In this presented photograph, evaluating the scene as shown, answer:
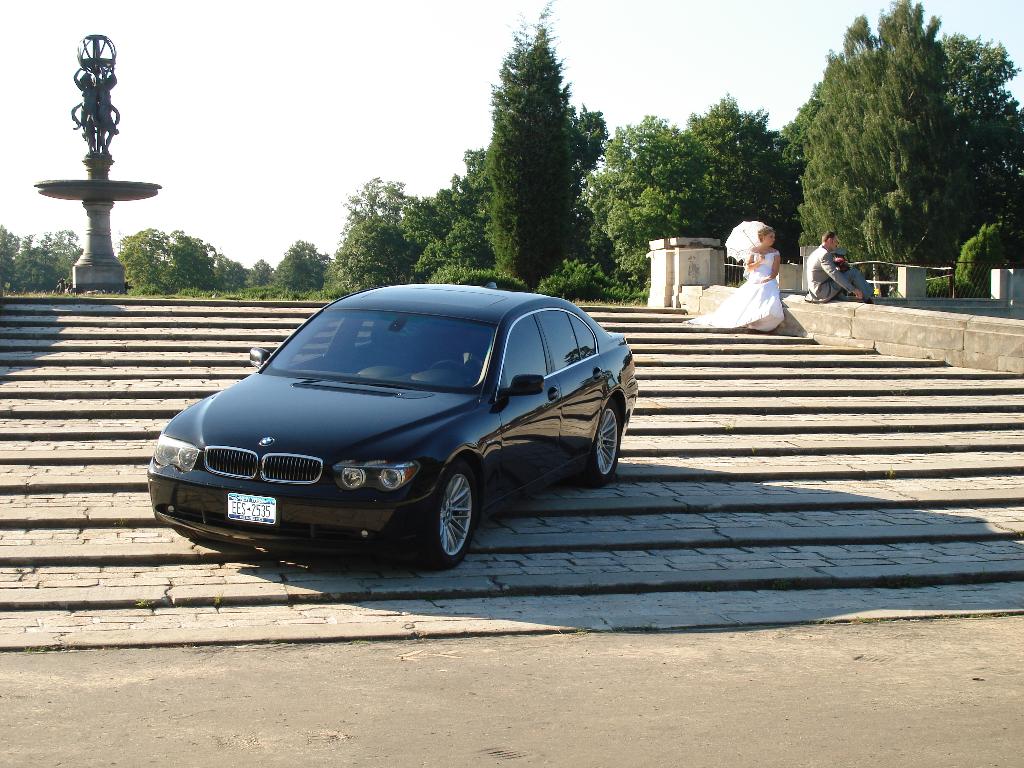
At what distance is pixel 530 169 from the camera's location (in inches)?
1553

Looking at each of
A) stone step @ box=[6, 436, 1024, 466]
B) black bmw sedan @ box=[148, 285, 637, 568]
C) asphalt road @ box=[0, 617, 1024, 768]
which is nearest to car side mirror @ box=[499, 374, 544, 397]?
black bmw sedan @ box=[148, 285, 637, 568]

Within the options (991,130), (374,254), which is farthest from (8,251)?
(991,130)

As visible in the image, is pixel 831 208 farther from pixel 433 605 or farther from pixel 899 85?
pixel 433 605

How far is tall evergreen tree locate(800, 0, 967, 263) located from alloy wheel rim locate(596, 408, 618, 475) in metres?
54.5

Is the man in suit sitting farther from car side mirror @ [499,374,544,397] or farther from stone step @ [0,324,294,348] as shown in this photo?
car side mirror @ [499,374,544,397]

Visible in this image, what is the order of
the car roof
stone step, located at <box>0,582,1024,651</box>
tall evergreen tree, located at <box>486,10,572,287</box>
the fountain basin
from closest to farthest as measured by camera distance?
stone step, located at <box>0,582,1024,651</box>, the car roof, the fountain basin, tall evergreen tree, located at <box>486,10,572,287</box>

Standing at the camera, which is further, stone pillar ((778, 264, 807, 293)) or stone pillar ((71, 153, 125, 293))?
stone pillar ((778, 264, 807, 293))

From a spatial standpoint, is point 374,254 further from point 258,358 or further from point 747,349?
point 258,358

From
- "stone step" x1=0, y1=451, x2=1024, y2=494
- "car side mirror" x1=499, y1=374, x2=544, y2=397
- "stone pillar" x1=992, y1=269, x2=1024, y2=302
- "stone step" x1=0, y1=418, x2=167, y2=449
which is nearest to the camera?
"car side mirror" x1=499, y1=374, x2=544, y2=397

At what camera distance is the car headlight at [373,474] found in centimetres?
754

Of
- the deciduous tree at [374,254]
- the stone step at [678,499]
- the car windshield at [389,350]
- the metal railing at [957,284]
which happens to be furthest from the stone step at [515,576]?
the deciduous tree at [374,254]

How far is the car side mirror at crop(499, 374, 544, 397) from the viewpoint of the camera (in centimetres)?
Result: 879

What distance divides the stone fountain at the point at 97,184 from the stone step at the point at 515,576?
2378 centimetres

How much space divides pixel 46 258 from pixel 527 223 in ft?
484
